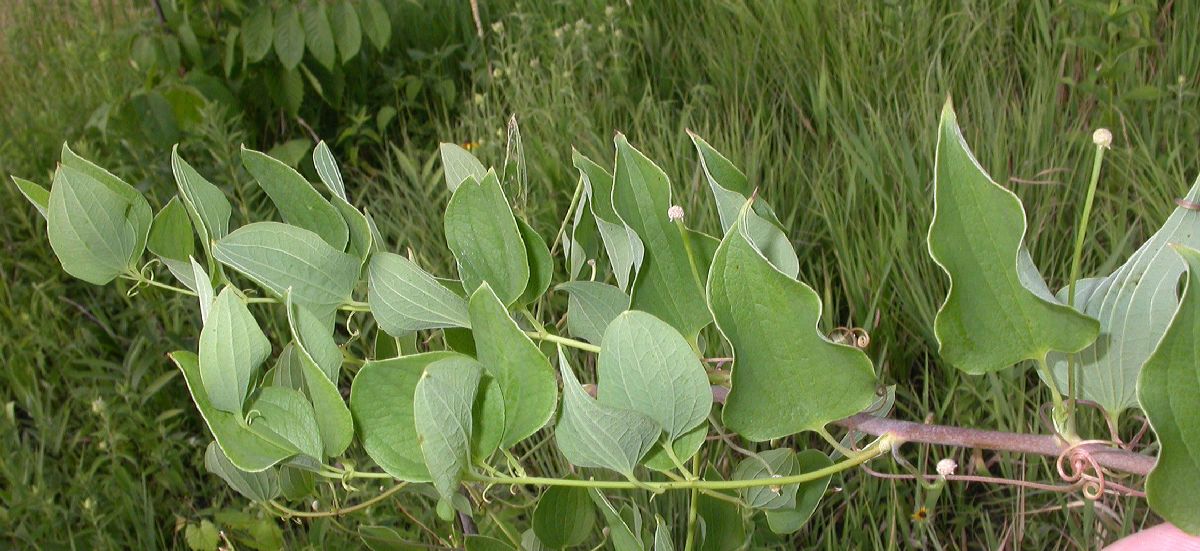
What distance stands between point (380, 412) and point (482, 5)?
188 cm

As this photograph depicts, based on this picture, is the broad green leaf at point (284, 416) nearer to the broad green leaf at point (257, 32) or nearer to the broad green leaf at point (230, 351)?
the broad green leaf at point (230, 351)

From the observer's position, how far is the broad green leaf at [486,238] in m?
0.37

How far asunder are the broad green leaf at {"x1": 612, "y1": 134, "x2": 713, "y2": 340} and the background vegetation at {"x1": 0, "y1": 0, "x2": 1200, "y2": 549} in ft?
1.02

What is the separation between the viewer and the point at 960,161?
0.28 metres

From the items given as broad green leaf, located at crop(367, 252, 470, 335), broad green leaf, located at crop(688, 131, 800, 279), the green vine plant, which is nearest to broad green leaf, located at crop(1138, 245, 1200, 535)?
the green vine plant

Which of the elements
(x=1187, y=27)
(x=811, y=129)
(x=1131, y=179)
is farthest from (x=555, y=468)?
A: (x=1187, y=27)

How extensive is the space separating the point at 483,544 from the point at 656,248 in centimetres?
20

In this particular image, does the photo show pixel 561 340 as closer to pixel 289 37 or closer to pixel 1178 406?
pixel 1178 406

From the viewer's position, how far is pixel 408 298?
38cm

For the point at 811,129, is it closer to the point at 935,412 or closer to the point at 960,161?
the point at 935,412

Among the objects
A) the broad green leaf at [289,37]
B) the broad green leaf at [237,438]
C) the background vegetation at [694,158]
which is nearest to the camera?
the broad green leaf at [237,438]

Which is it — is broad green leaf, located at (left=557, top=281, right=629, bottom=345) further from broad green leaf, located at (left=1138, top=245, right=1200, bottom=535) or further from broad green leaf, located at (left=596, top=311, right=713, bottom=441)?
broad green leaf, located at (left=1138, top=245, right=1200, bottom=535)

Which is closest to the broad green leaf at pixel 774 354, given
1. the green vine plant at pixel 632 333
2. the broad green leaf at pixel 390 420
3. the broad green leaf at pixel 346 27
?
the green vine plant at pixel 632 333

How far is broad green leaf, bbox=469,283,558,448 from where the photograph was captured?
32 cm
